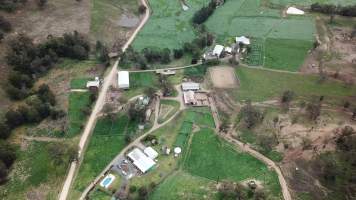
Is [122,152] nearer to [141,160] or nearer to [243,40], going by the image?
[141,160]

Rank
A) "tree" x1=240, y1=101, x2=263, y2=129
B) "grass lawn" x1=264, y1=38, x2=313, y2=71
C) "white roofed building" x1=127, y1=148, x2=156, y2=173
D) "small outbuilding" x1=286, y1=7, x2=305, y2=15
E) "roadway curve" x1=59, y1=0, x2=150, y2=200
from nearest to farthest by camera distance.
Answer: "roadway curve" x1=59, y1=0, x2=150, y2=200 → "white roofed building" x1=127, y1=148, x2=156, y2=173 → "tree" x1=240, y1=101, x2=263, y2=129 → "grass lawn" x1=264, y1=38, x2=313, y2=71 → "small outbuilding" x1=286, y1=7, x2=305, y2=15

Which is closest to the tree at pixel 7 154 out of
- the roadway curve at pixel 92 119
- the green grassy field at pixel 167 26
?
the roadway curve at pixel 92 119

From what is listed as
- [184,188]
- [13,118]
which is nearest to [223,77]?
[184,188]

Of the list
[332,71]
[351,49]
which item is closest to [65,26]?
[332,71]

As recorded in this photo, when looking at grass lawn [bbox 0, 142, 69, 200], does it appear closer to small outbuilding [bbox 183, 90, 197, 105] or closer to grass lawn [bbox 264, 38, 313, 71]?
small outbuilding [bbox 183, 90, 197, 105]

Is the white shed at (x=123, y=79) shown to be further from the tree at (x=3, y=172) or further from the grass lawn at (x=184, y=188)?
the tree at (x=3, y=172)

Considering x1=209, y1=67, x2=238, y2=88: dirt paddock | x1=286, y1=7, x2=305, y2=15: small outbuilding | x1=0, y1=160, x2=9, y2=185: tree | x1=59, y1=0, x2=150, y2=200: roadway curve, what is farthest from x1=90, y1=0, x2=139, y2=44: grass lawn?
x1=286, y1=7, x2=305, y2=15: small outbuilding
